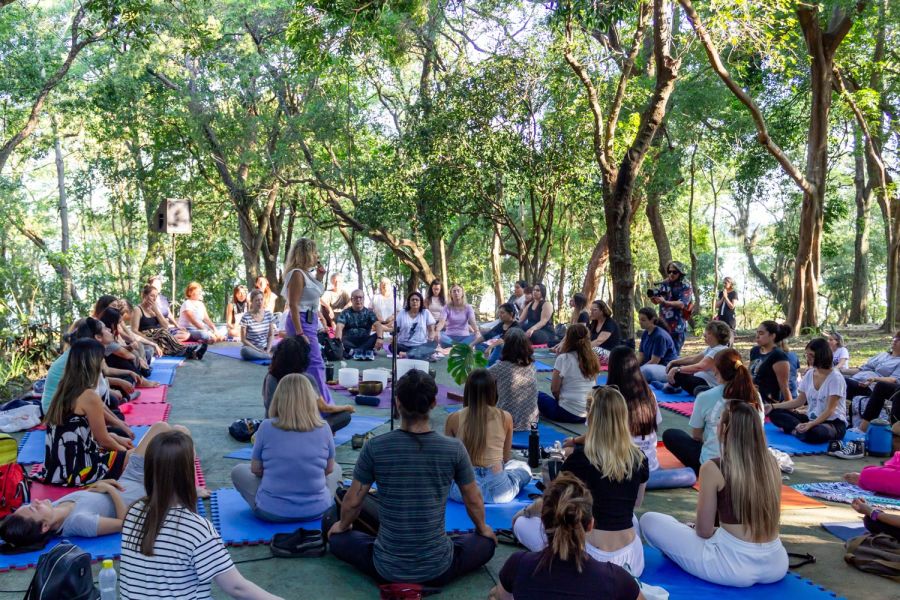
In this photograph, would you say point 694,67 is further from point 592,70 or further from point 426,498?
point 426,498

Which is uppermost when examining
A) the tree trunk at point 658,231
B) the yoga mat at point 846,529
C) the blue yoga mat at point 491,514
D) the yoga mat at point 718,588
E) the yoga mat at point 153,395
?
the tree trunk at point 658,231

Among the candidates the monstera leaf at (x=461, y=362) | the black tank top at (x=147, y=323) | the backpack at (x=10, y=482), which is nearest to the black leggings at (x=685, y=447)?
the monstera leaf at (x=461, y=362)

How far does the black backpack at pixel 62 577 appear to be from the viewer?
9.21 ft

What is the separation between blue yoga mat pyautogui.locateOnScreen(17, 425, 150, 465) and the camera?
579 cm

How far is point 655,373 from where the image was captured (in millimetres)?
9438

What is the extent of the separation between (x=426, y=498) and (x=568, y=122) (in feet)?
38.2

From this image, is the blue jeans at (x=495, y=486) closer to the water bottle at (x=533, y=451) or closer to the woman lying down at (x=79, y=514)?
the water bottle at (x=533, y=451)

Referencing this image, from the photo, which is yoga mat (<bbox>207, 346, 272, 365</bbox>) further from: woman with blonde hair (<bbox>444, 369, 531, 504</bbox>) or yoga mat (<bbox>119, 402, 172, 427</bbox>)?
woman with blonde hair (<bbox>444, 369, 531, 504</bbox>)

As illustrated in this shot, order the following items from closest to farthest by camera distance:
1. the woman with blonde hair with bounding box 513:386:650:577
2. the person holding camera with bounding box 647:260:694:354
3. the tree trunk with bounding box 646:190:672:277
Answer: the woman with blonde hair with bounding box 513:386:650:577 < the person holding camera with bounding box 647:260:694:354 < the tree trunk with bounding box 646:190:672:277

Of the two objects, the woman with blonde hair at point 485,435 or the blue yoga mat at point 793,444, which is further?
the blue yoga mat at point 793,444

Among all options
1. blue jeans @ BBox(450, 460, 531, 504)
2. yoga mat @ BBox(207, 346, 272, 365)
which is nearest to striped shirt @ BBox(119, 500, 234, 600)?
blue jeans @ BBox(450, 460, 531, 504)

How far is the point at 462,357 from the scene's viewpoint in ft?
26.1

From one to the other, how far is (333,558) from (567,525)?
1.95 meters

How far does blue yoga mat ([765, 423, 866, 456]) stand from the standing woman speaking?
157 inches
